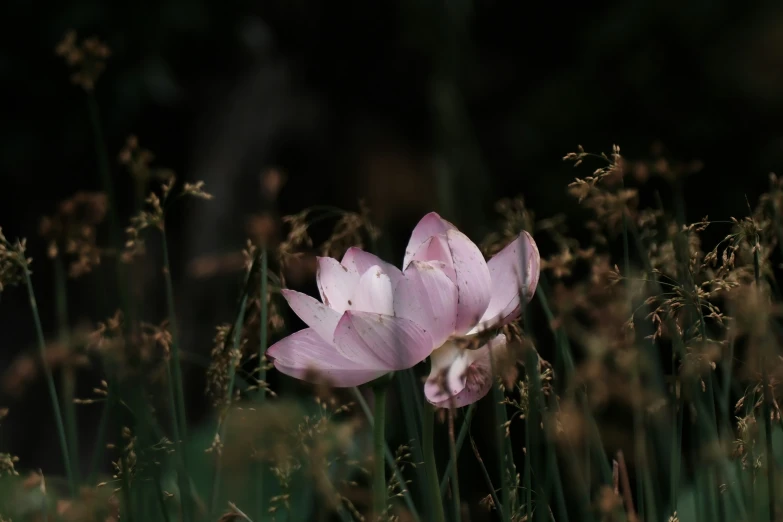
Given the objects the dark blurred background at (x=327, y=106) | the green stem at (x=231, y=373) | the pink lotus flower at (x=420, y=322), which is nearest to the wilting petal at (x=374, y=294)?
the pink lotus flower at (x=420, y=322)

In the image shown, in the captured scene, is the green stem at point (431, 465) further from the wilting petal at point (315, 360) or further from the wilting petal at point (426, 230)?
the wilting petal at point (426, 230)

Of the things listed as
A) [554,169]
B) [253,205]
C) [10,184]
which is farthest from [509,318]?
[10,184]

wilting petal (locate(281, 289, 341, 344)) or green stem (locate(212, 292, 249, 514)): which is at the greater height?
wilting petal (locate(281, 289, 341, 344))

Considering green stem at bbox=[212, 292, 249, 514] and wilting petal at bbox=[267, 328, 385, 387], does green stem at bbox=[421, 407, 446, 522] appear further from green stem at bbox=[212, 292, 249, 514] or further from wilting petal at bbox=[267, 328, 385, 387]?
green stem at bbox=[212, 292, 249, 514]

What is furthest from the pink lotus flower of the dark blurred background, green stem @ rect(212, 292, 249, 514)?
the dark blurred background

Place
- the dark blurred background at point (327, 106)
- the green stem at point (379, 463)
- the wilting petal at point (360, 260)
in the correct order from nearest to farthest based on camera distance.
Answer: the green stem at point (379, 463), the wilting petal at point (360, 260), the dark blurred background at point (327, 106)

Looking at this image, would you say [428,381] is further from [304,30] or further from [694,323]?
[304,30]

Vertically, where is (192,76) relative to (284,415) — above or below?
above

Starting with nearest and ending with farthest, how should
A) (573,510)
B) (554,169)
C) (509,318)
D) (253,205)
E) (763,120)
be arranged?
(509,318) → (573,510) → (763,120) → (554,169) → (253,205)
